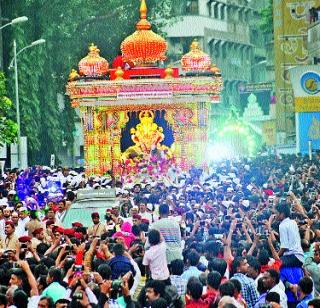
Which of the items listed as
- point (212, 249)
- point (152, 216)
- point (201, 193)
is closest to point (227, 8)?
point (201, 193)

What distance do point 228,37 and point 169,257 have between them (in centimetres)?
7809

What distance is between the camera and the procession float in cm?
4781

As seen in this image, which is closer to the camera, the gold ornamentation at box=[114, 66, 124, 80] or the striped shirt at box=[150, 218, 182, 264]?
the striped shirt at box=[150, 218, 182, 264]

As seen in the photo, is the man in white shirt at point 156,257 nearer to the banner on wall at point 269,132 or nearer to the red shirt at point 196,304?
the red shirt at point 196,304

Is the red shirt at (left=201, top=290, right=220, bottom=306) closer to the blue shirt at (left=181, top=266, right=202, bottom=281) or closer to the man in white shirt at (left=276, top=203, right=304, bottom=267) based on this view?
the blue shirt at (left=181, top=266, right=202, bottom=281)

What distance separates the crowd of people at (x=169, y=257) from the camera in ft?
48.0

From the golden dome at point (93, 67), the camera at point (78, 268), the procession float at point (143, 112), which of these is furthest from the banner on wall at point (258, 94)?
the camera at point (78, 268)

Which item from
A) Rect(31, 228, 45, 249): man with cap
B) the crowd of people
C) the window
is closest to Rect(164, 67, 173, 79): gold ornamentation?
the crowd of people

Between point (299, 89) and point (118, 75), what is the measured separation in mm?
5503

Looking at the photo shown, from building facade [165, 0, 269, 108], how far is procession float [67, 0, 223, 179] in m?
36.0

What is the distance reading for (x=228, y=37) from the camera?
96.4 m

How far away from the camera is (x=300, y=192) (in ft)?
98.9

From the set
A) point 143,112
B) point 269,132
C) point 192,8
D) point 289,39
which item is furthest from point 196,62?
point 192,8

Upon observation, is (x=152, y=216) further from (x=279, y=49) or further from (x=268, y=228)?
(x=279, y=49)
